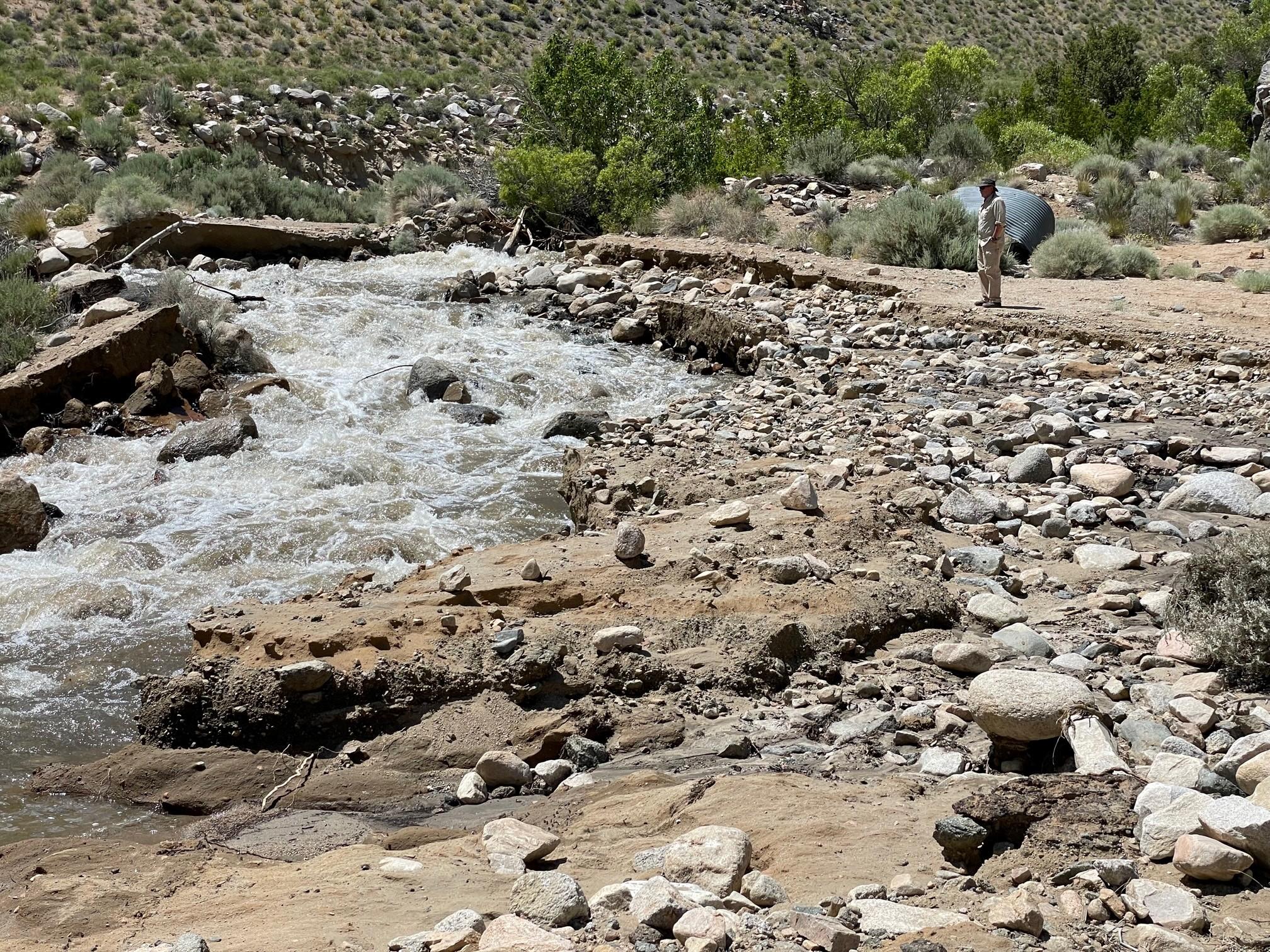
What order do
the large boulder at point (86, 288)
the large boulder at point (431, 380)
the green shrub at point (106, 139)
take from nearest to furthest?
the large boulder at point (431, 380), the large boulder at point (86, 288), the green shrub at point (106, 139)

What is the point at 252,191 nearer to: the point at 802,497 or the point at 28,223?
the point at 28,223

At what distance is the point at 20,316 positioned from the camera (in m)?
10.6

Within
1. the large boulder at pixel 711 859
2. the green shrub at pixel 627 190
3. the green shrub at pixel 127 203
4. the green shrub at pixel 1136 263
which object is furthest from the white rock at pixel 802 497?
the green shrub at pixel 127 203

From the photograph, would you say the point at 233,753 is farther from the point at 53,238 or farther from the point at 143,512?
the point at 53,238

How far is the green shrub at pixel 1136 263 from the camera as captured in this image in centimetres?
1346

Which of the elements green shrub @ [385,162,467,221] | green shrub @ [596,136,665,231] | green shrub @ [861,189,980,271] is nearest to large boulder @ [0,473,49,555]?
green shrub @ [861,189,980,271]

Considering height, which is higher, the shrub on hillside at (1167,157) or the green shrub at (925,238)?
the shrub on hillside at (1167,157)

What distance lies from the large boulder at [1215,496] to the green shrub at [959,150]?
654 inches

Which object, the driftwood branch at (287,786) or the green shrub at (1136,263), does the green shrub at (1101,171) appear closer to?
the green shrub at (1136,263)

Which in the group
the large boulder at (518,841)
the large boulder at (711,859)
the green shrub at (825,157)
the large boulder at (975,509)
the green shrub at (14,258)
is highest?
the green shrub at (825,157)

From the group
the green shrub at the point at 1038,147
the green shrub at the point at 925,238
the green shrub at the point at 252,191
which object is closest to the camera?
the green shrub at the point at 925,238

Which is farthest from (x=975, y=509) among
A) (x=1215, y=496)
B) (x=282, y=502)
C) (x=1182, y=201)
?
(x=1182, y=201)

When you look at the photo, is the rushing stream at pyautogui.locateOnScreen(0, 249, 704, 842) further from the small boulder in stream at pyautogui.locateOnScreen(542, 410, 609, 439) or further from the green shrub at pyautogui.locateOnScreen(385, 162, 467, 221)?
the green shrub at pyautogui.locateOnScreen(385, 162, 467, 221)

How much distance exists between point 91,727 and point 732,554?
3.21 meters
